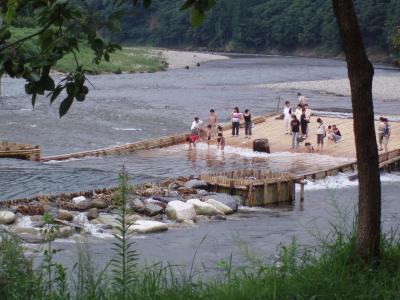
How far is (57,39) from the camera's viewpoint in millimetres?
4652

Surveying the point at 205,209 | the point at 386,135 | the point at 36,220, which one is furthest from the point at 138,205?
the point at 386,135

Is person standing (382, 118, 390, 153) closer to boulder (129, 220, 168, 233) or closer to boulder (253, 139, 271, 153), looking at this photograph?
boulder (253, 139, 271, 153)

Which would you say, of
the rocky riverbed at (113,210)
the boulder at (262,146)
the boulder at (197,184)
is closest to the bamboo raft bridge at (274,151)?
the boulder at (197,184)

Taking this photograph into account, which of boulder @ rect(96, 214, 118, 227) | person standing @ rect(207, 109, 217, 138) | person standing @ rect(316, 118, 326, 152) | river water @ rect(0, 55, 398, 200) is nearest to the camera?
boulder @ rect(96, 214, 118, 227)

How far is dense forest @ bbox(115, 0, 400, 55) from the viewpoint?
403 feet

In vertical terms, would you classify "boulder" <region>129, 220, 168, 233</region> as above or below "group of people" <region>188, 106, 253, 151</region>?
below

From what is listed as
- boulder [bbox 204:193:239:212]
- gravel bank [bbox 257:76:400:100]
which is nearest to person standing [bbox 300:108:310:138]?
boulder [bbox 204:193:239:212]

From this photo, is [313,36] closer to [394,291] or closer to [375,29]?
[375,29]

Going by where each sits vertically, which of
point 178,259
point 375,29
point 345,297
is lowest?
point 178,259

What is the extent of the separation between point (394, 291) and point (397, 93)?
2190 inches

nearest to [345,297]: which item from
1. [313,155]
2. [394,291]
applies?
[394,291]

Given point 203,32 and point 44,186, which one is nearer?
point 44,186

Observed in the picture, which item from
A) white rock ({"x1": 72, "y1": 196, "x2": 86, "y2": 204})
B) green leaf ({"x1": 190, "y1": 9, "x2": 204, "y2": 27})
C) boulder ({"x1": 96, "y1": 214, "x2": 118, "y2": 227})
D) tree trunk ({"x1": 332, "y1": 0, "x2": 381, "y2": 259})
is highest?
green leaf ({"x1": 190, "y1": 9, "x2": 204, "y2": 27})

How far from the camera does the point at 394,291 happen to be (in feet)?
21.7
